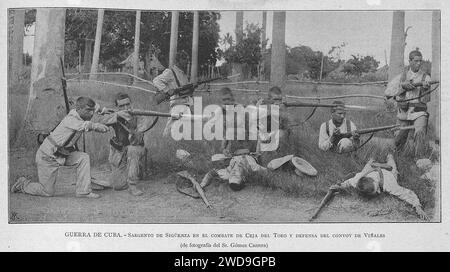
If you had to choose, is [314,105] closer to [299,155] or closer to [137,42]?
[299,155]

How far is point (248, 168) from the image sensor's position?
3814mm

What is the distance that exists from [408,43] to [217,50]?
1.28m

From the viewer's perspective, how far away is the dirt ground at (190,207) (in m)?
3.78

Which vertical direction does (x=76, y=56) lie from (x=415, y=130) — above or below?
above

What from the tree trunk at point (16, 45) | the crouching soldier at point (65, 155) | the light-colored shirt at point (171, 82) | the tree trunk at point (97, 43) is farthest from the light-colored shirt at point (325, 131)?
the tree trunk at point (16, 45)

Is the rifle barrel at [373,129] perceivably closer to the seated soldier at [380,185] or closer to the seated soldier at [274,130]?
the seated soldier at [380,185]

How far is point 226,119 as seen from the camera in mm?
3830

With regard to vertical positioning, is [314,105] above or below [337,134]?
above

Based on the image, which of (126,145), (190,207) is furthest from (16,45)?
(190,207)

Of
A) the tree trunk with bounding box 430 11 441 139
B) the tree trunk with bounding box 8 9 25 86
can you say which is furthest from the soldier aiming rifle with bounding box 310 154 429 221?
the tree trunk with bounding box 8 9 25 86

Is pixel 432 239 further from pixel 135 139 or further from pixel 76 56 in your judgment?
pixel 76 56

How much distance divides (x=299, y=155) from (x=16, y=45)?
201 cm

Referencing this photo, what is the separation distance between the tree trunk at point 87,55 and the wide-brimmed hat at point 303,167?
1501 mm
